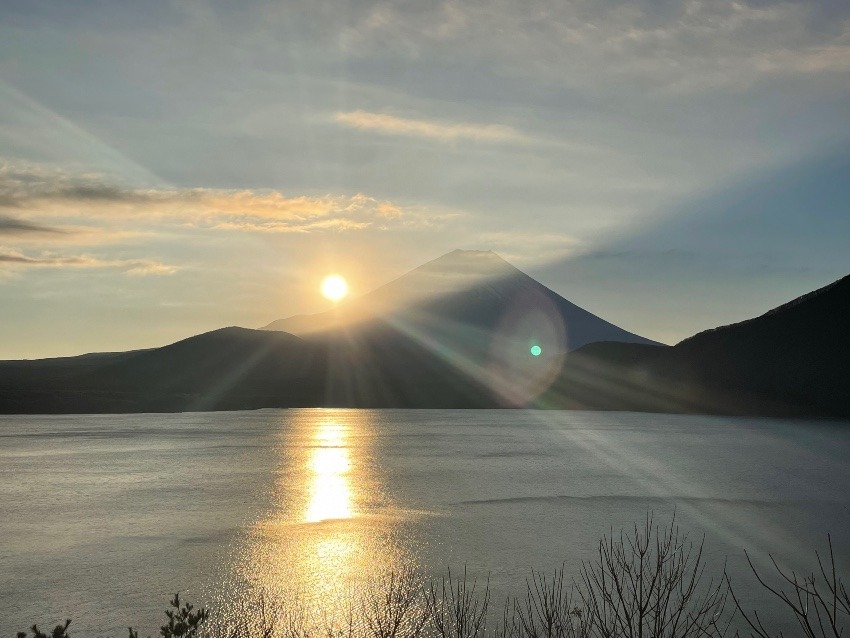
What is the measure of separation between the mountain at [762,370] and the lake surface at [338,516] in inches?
4264

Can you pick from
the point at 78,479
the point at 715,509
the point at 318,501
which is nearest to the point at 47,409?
the point at 78,479

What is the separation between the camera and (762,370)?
16738 centimetres

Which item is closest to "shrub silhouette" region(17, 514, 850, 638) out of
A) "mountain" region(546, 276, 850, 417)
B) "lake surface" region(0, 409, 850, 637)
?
"lake surface" region(0, 409, 850, 637)

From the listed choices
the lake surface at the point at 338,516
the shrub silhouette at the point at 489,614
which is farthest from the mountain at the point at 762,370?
the shrub silhouette at the point at 489,614

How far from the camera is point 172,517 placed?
2759 cm

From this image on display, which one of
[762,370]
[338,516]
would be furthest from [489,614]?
[762,370]

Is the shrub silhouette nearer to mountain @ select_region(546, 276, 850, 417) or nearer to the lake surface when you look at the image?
the lake surface

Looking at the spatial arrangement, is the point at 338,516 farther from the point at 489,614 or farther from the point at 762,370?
the point at 762,370

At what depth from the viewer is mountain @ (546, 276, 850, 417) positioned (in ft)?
516

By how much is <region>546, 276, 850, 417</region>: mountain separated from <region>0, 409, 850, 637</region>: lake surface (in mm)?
108295

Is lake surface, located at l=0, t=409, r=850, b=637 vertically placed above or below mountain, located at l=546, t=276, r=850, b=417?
below

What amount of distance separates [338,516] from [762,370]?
15740 centimetres

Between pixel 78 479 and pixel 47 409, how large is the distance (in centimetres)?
11643

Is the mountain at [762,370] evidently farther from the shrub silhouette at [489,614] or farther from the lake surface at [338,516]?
the shrub silhouette at [489,614]
